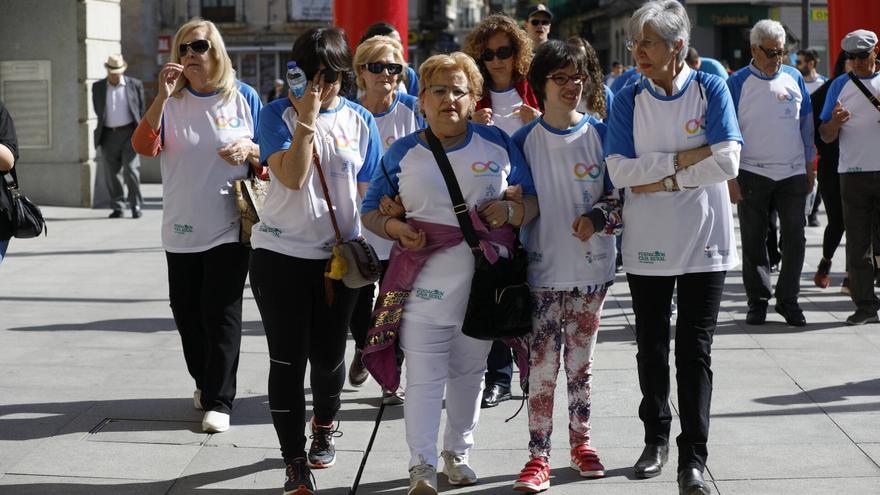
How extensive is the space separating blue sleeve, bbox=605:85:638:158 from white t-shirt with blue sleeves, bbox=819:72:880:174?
165 inches

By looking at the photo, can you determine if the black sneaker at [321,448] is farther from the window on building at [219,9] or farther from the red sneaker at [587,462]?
the window on building at [219,9]

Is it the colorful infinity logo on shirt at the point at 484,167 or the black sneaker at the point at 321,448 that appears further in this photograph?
the black sneaker at the point at 321,448

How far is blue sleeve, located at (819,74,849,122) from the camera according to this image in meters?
9.14

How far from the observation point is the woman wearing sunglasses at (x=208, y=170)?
20.0 feet

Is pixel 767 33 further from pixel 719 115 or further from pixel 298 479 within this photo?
pixel 298 479

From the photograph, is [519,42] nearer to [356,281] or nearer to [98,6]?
[356,281]

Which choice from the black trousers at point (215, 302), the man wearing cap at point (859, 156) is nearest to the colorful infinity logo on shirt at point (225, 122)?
the black trousers at point (215, 302)

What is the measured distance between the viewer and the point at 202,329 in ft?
21.6

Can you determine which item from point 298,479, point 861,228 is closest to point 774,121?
point 861,228

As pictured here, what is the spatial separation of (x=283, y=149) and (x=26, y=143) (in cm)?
1305

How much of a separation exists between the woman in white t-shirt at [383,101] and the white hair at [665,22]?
164 centimetres

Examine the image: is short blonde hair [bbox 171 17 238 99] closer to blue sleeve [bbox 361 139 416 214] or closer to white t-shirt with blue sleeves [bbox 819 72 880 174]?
blue sleeve [bbox 361 139 416 214]

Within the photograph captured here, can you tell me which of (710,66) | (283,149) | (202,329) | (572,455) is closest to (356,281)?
(283,149)

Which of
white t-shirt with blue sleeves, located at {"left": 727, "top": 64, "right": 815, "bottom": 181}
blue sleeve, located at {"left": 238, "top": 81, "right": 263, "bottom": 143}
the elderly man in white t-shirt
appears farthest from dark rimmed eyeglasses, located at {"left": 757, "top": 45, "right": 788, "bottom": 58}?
blue sleeve, located at {"left": 238, "top": 81, "right": 263, "bottom": 143}
